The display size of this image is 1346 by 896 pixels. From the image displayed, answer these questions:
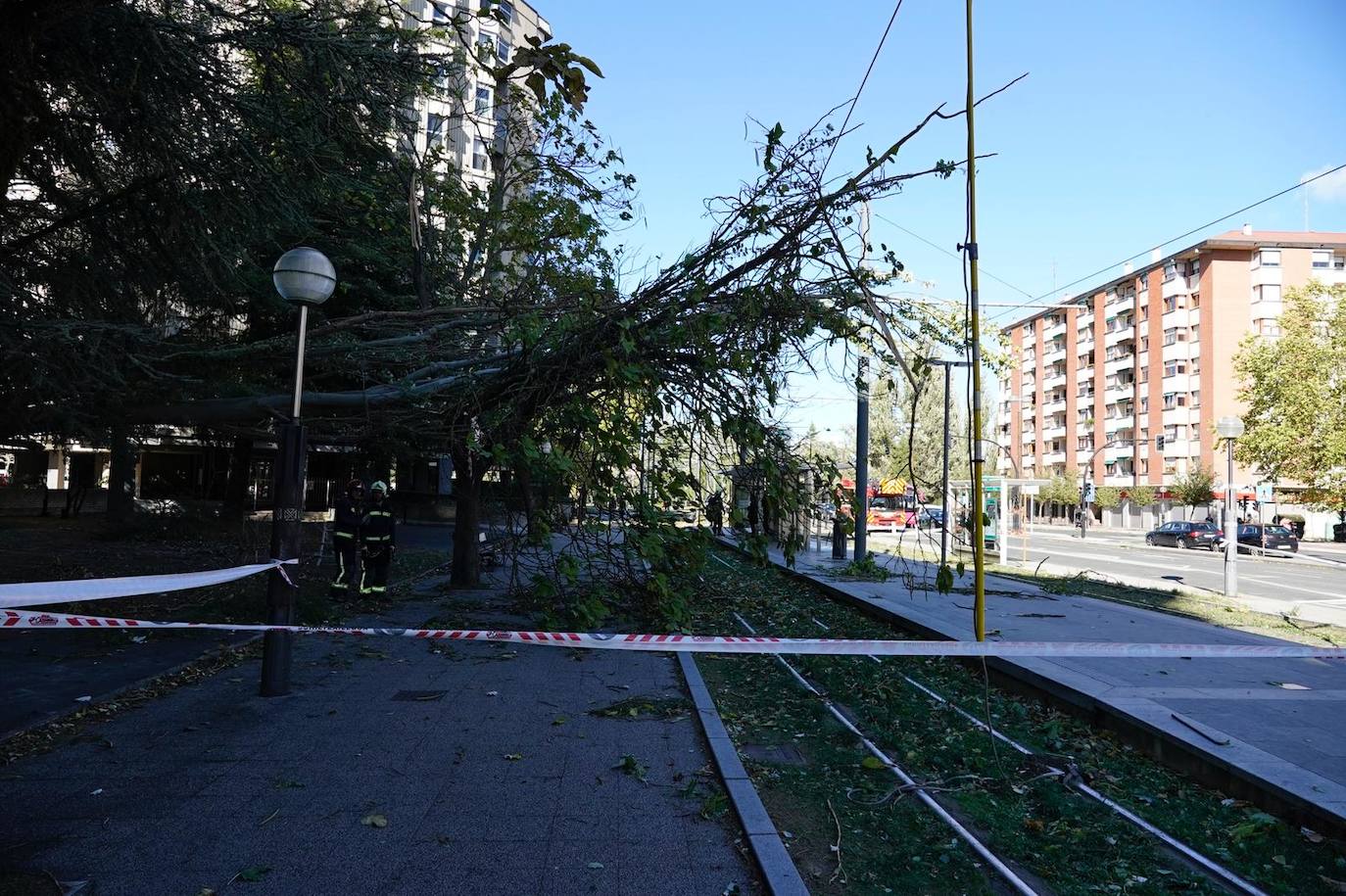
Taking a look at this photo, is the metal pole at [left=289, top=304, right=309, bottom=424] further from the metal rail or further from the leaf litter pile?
the metal rail

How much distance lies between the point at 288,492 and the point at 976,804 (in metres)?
5.68

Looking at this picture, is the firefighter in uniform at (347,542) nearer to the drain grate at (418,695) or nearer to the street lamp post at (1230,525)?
the drain grate at (418,695)

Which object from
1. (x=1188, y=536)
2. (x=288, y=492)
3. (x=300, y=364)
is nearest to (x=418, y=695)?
(x=288, y=492)

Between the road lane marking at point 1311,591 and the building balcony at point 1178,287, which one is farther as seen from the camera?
the building balcony at point 1178,287

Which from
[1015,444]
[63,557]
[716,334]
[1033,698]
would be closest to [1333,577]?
[1033,698]

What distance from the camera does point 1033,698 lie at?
756 centimetres

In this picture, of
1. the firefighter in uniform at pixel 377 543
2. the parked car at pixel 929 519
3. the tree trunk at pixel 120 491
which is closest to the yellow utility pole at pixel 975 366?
the parked car at pixel 929 519

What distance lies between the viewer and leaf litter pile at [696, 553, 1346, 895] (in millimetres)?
4035

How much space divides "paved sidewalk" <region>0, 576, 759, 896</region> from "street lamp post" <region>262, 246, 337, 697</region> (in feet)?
1.14

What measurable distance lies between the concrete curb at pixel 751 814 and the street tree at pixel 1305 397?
135 ft

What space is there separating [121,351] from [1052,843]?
9.65 meters

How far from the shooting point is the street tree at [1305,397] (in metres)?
37.0

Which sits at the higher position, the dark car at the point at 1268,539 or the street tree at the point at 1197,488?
the street tree at the point at 1197,488

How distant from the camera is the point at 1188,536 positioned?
41.1 m
